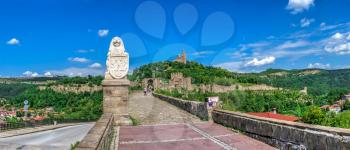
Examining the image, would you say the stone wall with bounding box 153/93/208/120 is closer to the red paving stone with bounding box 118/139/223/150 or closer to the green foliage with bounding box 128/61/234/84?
the red paving stone with bounding box 118/139/223/150

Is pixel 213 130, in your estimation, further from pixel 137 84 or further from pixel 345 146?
pixel 137 84

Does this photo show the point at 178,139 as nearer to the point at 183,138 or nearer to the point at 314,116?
the point at 183,138

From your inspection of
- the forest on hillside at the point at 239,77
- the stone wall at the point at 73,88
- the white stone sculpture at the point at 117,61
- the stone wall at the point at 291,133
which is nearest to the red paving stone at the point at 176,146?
the stone wall at the point at 291,133

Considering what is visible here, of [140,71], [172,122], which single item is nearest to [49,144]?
[172,122]

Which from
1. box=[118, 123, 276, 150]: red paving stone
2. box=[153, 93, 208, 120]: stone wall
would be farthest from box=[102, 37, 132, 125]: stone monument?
box=[153, 93, 208, 120]: stone wall

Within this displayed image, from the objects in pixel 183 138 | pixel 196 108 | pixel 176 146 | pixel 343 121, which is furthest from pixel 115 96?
pixel 343 121

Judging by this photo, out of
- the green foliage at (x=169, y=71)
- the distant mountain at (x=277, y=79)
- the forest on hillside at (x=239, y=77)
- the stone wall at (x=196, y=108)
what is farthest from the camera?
the distant mountain at (x=277, y=79)

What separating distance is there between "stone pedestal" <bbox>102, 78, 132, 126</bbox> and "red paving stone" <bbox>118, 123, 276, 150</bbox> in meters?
1.45

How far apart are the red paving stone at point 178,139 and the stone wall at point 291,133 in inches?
7.9

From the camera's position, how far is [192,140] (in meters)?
7.92

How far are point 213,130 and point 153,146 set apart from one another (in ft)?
8.30

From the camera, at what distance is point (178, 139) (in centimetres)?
807

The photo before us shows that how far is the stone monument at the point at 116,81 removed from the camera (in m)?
11.6

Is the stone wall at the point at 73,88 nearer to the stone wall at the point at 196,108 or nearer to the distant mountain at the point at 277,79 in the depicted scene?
the distant mountain at the point at 277,79
